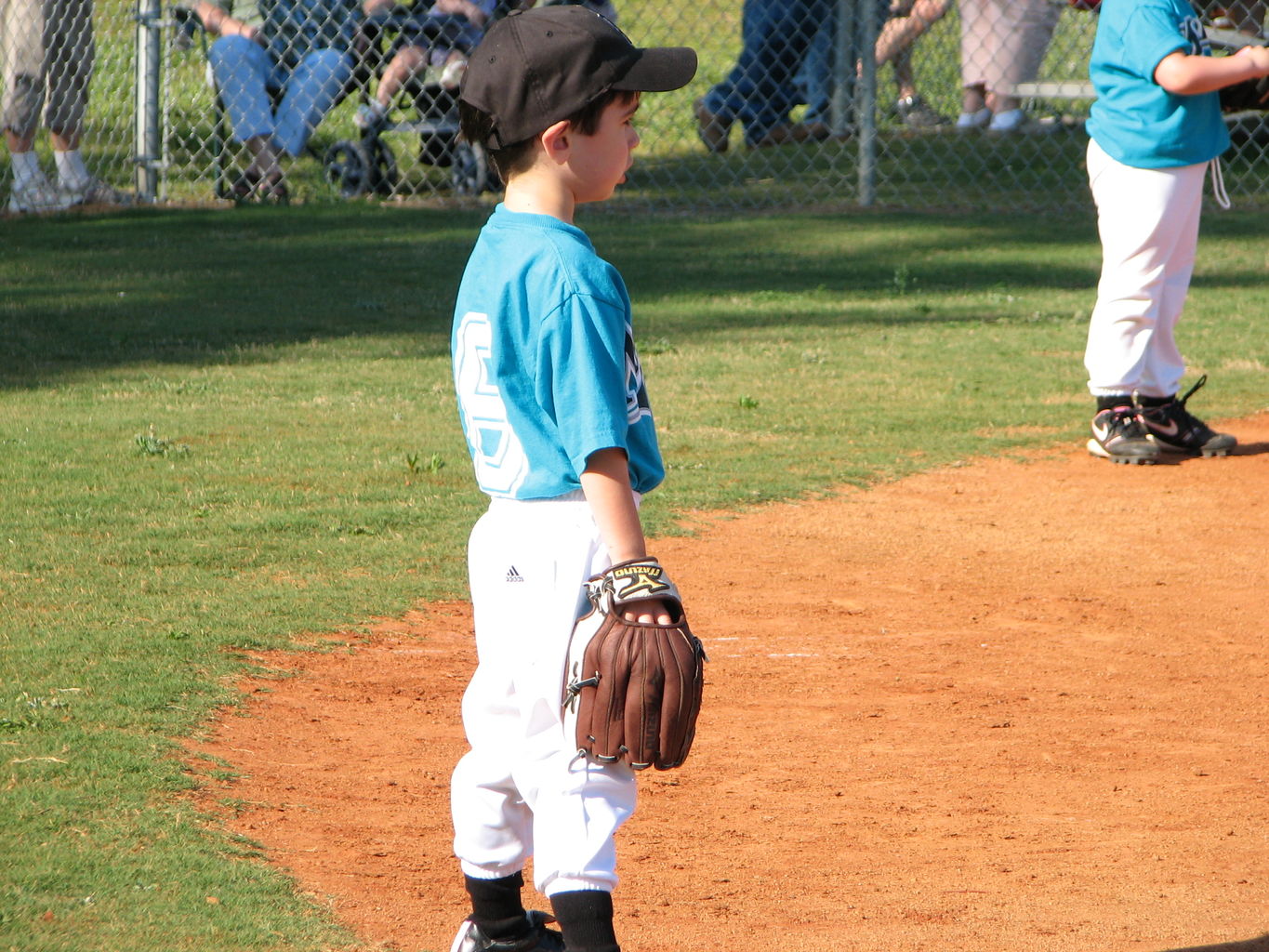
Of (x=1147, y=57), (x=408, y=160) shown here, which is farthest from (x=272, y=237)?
(x=1147, y=57)

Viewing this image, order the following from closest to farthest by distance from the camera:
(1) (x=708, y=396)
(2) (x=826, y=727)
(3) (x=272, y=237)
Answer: (2) (x=826, y=727), (1) (x=708, y=396), (3) (x=272, y=237)

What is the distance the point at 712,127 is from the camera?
15.7m

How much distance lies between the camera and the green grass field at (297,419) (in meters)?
3.43

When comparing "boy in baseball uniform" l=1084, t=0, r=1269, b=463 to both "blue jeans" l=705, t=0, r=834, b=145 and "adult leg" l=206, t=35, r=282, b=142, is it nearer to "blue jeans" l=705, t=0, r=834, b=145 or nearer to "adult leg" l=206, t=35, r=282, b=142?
"blue jeans" l=705, t=0, r=834, b=145

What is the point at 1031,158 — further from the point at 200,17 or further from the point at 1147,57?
the point at 1147,57

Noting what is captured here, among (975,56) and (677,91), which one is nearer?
(677,91)

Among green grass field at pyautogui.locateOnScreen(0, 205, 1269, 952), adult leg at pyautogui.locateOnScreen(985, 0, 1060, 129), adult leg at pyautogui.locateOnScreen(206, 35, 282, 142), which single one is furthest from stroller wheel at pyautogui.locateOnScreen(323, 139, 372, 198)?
adult leg at pyautogui.locateOnScreen(985, 0, 1060, 129)

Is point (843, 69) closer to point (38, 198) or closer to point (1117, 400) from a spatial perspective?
point (38, 198)

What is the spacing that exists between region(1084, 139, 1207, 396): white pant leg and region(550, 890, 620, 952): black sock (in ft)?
15.8

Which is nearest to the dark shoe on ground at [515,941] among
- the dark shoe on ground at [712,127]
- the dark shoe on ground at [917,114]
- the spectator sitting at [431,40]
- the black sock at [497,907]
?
the black sock at [497,907]

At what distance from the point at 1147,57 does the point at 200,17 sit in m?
9.37

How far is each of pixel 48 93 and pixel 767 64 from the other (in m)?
6.52

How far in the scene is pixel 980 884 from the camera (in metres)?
3.32

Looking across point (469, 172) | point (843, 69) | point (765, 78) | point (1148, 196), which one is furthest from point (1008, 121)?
point (1148, 196)
